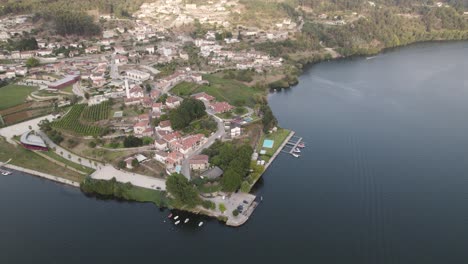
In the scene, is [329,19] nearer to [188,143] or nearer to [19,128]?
[188,143]

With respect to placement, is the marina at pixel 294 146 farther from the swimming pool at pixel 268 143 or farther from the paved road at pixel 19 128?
the paved road at pixel 19 128

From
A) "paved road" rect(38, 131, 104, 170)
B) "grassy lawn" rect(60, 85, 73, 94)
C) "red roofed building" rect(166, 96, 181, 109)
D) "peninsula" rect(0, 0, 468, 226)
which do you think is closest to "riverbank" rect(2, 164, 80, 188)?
"peninsula" rect(0, 0, 468, 226)

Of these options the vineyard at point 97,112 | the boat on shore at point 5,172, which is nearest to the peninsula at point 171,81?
the vineyard at point 97,112

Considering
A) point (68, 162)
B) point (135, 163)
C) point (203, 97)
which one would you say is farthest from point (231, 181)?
point (203, 97)

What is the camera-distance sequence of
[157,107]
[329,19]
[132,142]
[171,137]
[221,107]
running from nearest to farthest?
[132,142]
[171,137]
[157,107]
[221,107]
[329,19]

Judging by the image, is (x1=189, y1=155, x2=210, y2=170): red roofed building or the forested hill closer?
(x1=189, y1=155, x2=210, y2=170): red roofed building

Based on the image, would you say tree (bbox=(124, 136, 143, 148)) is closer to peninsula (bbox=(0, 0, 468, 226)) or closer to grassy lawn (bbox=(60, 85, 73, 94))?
peninsula (bbox=(0, 0, 468, 226))
